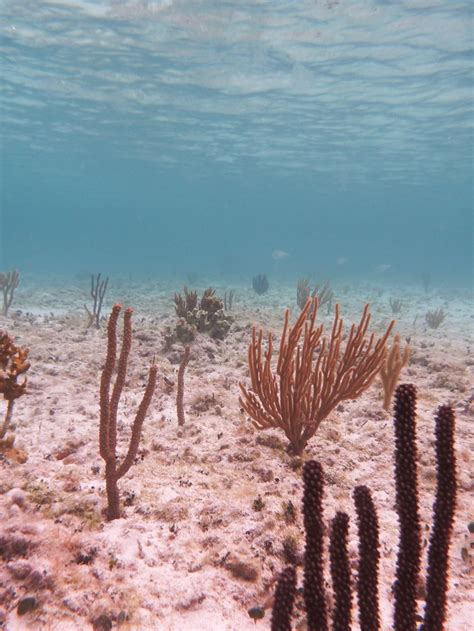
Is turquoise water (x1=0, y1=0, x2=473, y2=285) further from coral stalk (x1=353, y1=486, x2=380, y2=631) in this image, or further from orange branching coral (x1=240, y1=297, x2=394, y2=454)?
coral stalk (x1=353, y1=486, x2=380, y2=631)

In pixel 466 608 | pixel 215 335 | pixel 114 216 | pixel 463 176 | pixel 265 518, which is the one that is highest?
pixel 114 216

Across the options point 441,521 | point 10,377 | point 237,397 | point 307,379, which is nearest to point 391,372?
point 307,379

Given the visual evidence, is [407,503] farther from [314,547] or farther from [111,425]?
[111,425]

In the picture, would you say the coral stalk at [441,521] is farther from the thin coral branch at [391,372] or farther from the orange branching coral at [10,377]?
the orange branching coral at [10,377]

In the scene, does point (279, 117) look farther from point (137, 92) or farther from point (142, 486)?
point (142, 486)

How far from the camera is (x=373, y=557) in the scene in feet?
6.10

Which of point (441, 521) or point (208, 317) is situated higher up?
point (208, 317)

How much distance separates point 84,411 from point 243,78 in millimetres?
23213

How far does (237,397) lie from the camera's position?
5953mm

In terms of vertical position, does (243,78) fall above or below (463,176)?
below

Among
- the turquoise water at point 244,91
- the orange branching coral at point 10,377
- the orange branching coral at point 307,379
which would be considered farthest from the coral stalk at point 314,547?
the turquoise water at point 244,91

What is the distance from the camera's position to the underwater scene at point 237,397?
219 cm

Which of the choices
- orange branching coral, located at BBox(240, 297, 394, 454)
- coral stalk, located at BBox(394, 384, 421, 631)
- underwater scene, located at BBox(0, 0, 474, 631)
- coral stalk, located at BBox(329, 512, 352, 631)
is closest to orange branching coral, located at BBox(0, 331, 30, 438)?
underwater scene, located at BBox(0, 0, 474, 631)

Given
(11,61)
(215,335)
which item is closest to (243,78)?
(11,61)
